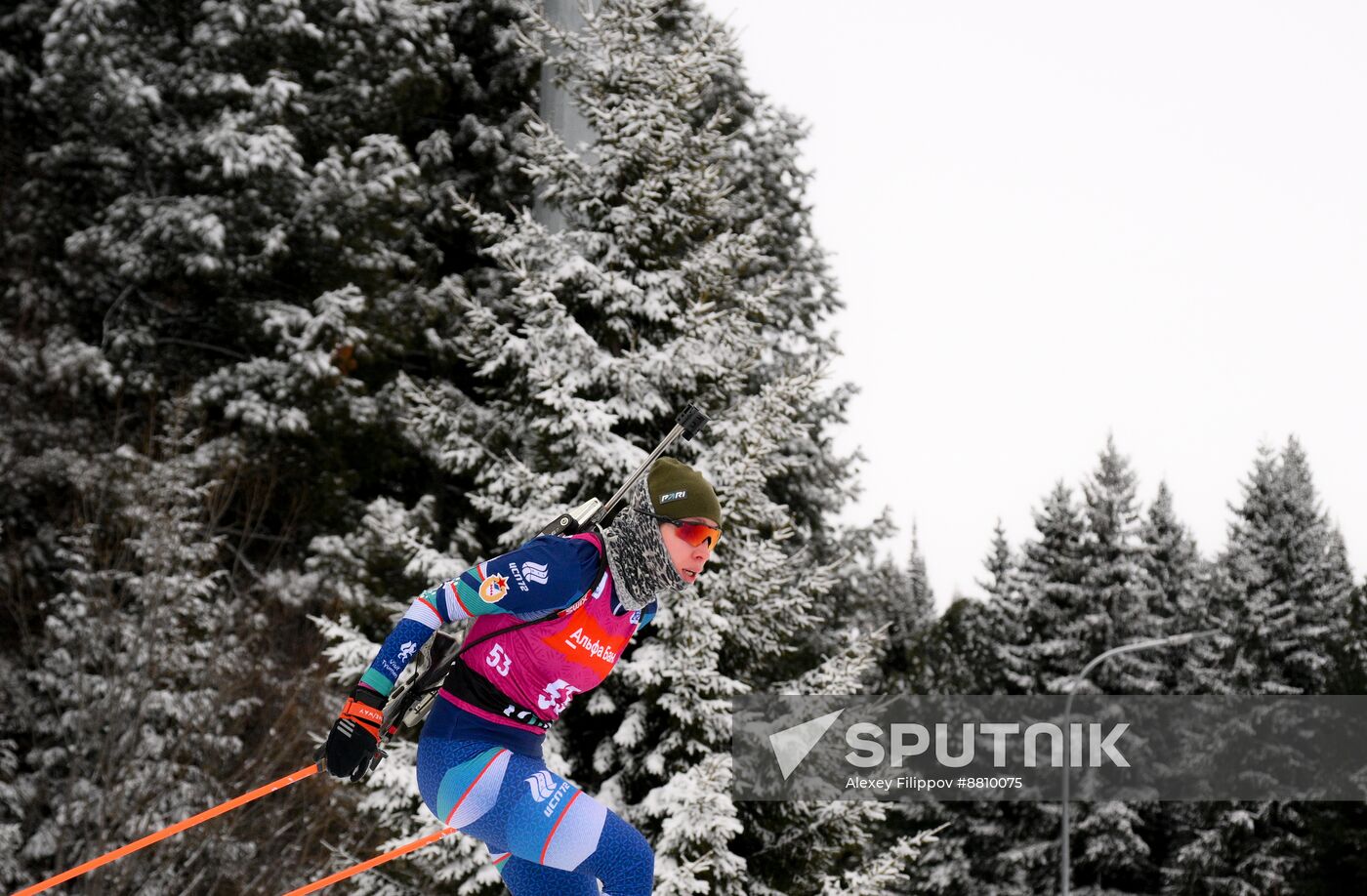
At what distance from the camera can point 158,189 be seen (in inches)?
790

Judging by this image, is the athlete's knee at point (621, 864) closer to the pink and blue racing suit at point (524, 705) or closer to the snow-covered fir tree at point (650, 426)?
the pink and blue racing suit at point (524, 705)

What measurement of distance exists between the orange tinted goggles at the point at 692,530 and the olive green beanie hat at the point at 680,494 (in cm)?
1

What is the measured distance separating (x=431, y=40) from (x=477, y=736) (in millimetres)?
18574

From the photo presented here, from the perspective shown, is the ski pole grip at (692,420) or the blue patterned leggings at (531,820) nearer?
the blue patterned leggings at (531,820)

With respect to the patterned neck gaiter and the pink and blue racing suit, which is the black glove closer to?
the pink and blue racing suit

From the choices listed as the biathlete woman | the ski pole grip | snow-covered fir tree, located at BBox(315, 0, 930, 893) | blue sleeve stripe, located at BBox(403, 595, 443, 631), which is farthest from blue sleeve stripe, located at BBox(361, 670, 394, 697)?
snow-covered fir tree, located at BBox(315, 0, 930, 893)

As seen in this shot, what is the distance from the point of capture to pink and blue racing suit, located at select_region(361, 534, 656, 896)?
375 cm

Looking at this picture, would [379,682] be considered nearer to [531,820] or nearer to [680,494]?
[531,820]

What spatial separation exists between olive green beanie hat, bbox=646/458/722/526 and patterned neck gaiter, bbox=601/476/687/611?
40 millimetres

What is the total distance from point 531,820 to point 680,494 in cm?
101

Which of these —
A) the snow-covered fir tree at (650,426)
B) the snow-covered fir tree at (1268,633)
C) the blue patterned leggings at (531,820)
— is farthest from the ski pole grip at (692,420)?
the snow-covered fir tree at (1268,633)

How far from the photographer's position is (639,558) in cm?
387

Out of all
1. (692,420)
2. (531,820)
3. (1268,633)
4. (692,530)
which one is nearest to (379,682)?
(531,820)

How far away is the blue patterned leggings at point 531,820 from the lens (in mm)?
3727
